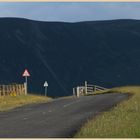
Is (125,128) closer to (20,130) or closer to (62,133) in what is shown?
(62,133)

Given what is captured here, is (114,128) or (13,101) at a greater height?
(13,101)

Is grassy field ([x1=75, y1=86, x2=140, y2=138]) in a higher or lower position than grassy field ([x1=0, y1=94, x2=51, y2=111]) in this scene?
lower

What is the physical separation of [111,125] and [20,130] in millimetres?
2763

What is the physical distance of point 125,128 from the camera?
17203 millimetres

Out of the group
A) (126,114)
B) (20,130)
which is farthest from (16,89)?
(20,130)

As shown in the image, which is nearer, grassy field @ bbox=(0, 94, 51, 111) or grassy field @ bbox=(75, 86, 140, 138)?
grassy field @ bbox=(75, 86, 140, 138)

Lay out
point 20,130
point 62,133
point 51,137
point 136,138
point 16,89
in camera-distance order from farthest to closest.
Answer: point 16,89 → point 20,130 → point 62,133 → point 51,137 → point 136,138

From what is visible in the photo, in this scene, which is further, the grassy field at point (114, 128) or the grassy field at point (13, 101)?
the grassy field at point (13, 101)

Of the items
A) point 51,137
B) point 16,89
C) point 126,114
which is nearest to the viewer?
point 51,137

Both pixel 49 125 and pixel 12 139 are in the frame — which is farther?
pixel 49 125

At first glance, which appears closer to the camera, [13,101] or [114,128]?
[114,128]

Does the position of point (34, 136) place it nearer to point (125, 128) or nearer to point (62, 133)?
point (62, 133)

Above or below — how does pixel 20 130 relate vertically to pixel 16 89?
below

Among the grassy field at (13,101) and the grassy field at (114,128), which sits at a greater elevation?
the grassy field at (13,101)
